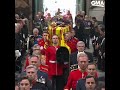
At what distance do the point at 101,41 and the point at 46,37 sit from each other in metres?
0.57

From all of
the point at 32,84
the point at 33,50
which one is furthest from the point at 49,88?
the point at 33,50

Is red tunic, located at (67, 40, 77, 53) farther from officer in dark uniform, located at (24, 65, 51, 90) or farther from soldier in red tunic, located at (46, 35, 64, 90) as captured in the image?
officer in dark uniform, located at (24, 65, 51, 90)

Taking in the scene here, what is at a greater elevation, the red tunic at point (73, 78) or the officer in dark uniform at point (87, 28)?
the officer in dark uniform at point (87, 28)

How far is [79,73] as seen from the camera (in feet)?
9.32

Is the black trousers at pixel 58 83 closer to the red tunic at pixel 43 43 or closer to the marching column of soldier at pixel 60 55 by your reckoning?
the marching column of soldier at pixel 60 55

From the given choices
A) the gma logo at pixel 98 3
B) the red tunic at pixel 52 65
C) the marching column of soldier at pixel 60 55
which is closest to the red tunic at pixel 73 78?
the marching column of soldier at pixel 60 55

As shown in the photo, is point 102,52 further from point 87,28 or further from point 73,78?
point 73,78

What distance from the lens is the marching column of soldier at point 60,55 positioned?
9.23 feet

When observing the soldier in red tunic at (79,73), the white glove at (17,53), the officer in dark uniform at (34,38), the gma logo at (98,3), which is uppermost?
the gma logo at (98,3)

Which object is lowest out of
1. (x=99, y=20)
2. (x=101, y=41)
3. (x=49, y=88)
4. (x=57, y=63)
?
(x=49, y=88)

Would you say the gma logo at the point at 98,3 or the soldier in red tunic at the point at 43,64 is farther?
the soldier in red tunic at the point at 43,64
